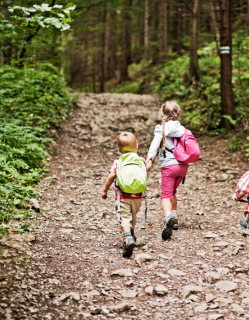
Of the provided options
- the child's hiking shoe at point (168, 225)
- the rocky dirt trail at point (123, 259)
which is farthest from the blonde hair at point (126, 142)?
the rocky dirt trail at point (123, 259)

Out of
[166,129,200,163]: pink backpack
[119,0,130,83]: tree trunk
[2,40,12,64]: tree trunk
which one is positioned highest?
[119,0,130,83]: tree trunk

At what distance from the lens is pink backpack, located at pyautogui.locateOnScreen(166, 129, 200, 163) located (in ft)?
13.5

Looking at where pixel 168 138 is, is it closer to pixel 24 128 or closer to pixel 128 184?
pixel 128 184

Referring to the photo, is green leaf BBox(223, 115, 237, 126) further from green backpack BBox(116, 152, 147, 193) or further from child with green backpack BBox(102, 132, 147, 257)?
green backpack BBox(116, 152, 147, 193)

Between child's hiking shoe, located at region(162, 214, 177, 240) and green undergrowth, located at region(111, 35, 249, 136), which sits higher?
green undergrowth, located at region(111, 35, 249, 136)

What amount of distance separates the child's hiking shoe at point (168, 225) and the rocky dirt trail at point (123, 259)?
0.40ft

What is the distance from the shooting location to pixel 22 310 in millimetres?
2434

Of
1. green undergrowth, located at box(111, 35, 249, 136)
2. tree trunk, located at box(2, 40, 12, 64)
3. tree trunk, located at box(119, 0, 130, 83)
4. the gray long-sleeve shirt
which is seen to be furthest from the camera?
tree trunk, located at box(119, 0, 130, 83)

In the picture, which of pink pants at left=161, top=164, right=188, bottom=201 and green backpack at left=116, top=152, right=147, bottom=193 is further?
pink pants at left=161, top=164, right=188, bottom=201

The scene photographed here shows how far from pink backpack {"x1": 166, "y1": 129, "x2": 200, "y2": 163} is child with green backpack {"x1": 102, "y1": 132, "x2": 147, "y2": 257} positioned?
62cm

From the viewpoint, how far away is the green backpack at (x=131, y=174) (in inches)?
144

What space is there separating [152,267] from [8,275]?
1.65m

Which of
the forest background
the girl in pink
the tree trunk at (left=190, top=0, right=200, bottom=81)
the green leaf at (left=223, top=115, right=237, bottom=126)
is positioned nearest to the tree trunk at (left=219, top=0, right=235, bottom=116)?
the forest background

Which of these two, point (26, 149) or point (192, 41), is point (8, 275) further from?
point (192, 41)
